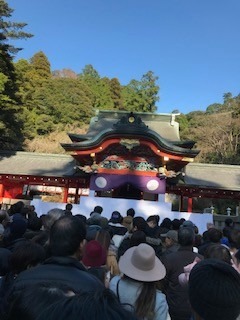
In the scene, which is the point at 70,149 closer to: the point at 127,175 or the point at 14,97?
the point at 127,175

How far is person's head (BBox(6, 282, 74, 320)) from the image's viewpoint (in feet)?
3.06

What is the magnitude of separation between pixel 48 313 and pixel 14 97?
16118mm

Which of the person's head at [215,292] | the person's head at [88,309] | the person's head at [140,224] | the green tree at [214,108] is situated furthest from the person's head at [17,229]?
the green tree at [214,108]

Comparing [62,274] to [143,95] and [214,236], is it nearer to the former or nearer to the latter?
[214,236]

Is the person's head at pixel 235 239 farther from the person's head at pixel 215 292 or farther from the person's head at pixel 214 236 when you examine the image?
the person's head at pixel 215 292

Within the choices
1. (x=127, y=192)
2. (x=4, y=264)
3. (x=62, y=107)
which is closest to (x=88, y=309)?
(x=4, y=264)

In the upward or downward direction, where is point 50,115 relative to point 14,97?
upward

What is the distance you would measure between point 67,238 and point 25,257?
481 millimetres

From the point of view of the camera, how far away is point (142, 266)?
2393 millimetres

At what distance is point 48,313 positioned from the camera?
81 centimetres

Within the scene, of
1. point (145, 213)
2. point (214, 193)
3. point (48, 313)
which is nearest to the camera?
point (48, 313)

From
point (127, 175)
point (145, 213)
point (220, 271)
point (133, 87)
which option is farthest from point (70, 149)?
point (133, 87)

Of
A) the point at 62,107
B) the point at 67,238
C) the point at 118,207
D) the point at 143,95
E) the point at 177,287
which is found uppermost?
the point at 143,95

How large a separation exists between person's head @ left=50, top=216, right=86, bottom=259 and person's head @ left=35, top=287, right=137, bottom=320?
4.46ft
